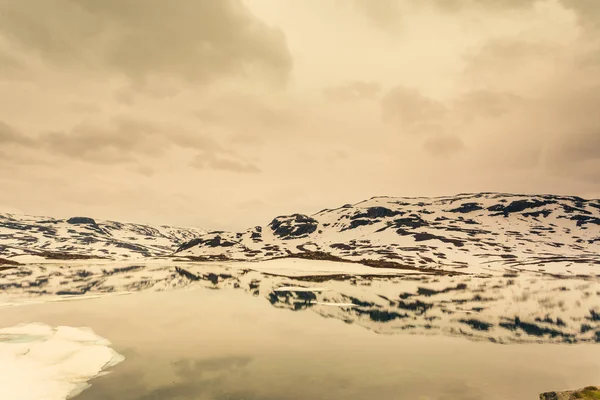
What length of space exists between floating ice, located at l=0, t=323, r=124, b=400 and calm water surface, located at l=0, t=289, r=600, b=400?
117 cm

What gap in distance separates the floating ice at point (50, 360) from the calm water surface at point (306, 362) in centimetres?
117

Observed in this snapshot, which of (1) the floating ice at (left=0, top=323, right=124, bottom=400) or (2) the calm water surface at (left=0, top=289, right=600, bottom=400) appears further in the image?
(2) the calm water surface at (left=0, top=289, right=600, bottom=400)

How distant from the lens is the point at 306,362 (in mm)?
22484

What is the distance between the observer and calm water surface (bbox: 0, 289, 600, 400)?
1770 centimetres

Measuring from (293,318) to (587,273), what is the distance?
5696 inches

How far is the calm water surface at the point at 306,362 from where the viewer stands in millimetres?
17703

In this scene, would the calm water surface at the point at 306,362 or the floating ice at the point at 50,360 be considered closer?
the floating ice at the point at 50,360

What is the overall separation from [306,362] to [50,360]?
624 inches

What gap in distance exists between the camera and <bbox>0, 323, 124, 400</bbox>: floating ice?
57.7 feet

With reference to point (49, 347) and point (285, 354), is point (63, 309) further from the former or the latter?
point (285, 354)

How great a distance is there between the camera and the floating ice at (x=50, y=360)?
1759 centimetres

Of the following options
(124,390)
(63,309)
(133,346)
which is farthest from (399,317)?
(63,309)

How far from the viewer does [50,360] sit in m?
22.4

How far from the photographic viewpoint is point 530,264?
16162cm
